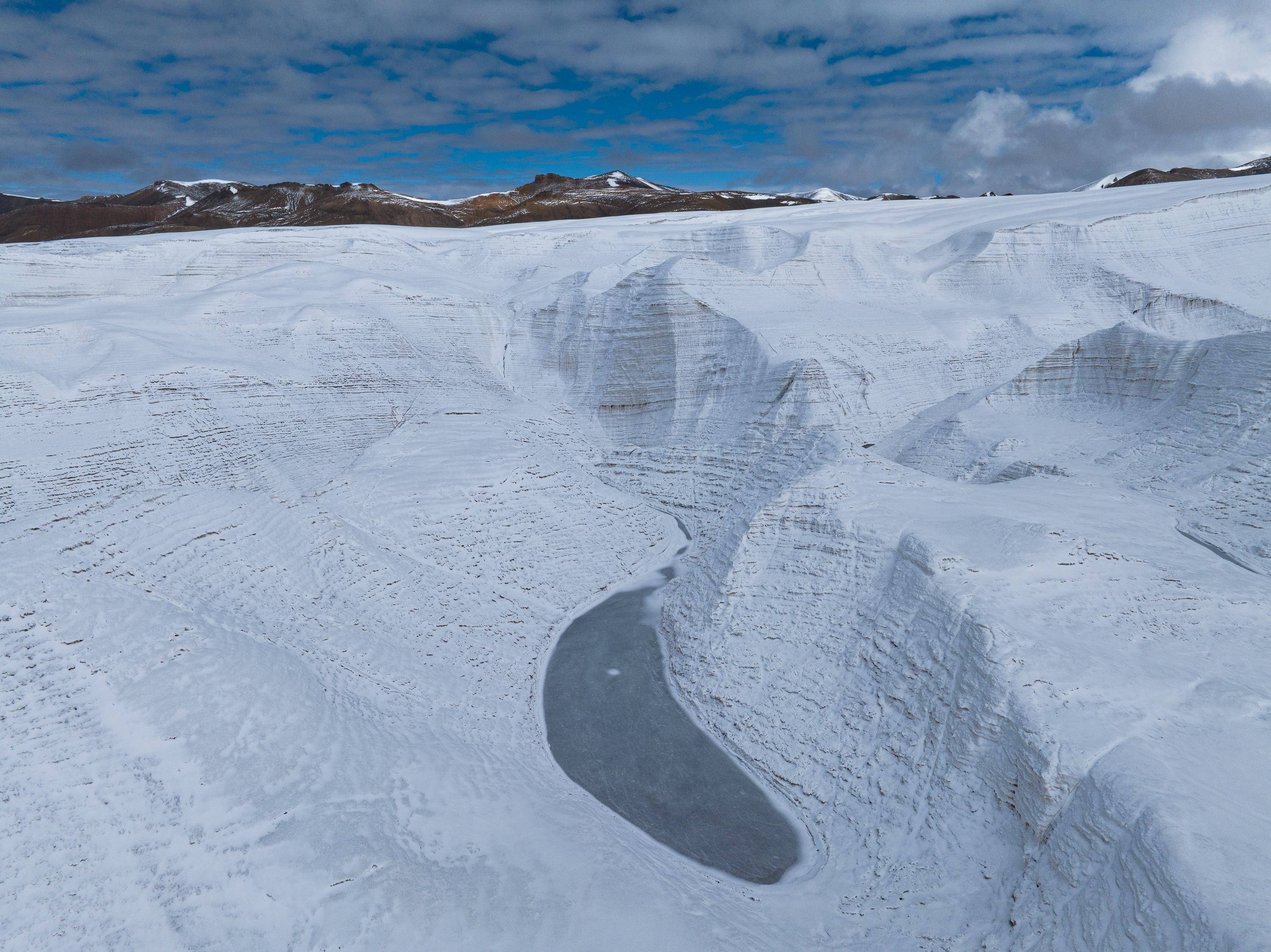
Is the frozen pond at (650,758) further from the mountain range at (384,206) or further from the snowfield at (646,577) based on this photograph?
the mountain range at (384,206)

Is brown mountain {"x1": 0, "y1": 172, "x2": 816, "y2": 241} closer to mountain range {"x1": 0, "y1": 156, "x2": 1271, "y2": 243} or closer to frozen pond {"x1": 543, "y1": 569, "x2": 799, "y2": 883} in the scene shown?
mountain range {"x1": 0, "y1": 156, "x2": 1271, "y2": 243}

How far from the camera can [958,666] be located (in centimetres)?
1166

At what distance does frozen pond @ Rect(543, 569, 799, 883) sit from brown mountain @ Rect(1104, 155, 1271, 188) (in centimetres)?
6351

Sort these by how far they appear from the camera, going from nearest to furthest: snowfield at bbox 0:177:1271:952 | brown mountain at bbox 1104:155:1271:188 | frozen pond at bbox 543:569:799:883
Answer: snowfield at bbox 0:177:1271:952
frozen pond at bbox 543:569:799:883
brown mountain at bbox 1104:155:1271:188

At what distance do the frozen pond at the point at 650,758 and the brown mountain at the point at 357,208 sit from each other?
172ft

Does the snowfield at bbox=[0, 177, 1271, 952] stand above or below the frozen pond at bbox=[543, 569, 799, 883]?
above

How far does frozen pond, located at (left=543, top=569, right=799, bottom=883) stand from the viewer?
37.4ft

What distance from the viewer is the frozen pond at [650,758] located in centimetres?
1140

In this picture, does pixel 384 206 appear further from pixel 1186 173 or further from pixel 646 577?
pixel 1186 173

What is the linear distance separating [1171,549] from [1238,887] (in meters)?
8.41

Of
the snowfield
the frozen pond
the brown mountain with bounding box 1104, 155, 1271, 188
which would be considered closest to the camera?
the snowfield

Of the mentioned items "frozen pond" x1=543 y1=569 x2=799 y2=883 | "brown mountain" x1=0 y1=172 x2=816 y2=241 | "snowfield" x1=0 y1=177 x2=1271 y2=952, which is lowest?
"frozen pond" x1=543 y1=569 x2=799 y2=883

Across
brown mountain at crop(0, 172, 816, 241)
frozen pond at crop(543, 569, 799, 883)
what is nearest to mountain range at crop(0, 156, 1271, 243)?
brown mountain at crop(0, 172, 816, 241)

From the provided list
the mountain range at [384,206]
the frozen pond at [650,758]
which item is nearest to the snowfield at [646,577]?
the frozen pond at [650,758]
